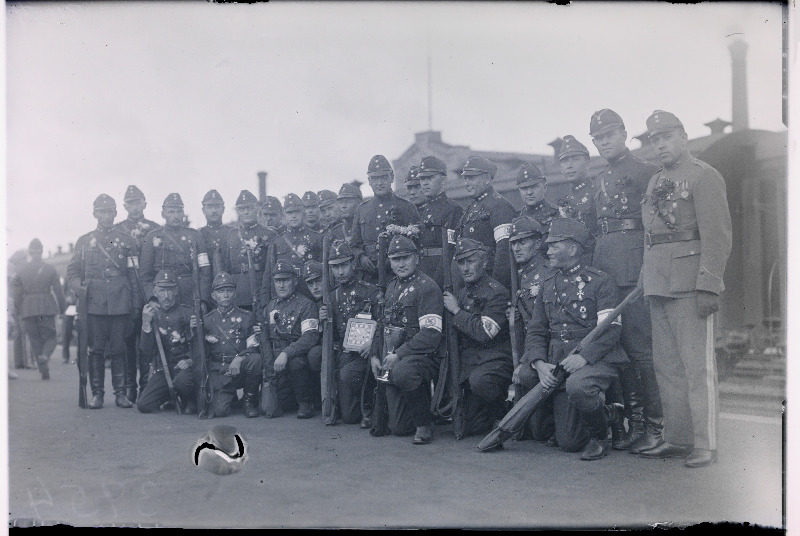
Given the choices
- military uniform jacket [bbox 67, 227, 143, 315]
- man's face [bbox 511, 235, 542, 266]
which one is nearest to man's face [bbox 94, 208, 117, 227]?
military uniform jacket [bbox 67, 227, 143, 315]

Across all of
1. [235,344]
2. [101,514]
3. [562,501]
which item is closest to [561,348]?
[562,501]

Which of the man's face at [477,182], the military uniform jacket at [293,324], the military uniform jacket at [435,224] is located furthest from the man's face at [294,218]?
the man's face at [477,182]

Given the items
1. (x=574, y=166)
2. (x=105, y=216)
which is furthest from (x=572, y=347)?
(x=105, y=216)

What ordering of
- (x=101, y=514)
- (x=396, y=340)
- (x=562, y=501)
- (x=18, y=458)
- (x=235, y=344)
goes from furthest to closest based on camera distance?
(x=235, y=344) < (x=396, y=340) < (x=18, y=458) < (x=101, y=514) < (x=562, y=501)

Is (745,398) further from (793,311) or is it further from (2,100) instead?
(2,100)

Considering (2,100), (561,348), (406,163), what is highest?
(2,100)

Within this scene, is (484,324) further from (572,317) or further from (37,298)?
(37,298)

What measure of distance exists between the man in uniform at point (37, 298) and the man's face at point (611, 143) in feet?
12.9

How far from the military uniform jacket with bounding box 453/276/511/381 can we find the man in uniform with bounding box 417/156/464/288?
12.6 inches

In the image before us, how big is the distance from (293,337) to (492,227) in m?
1.80

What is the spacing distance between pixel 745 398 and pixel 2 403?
15.5 feet

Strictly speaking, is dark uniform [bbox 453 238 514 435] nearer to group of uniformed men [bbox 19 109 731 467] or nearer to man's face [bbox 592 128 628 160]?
group of uniformed men [bbox 19 109 731 467]

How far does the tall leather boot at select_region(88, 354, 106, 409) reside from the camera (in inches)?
239

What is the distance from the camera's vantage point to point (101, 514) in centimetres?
444
